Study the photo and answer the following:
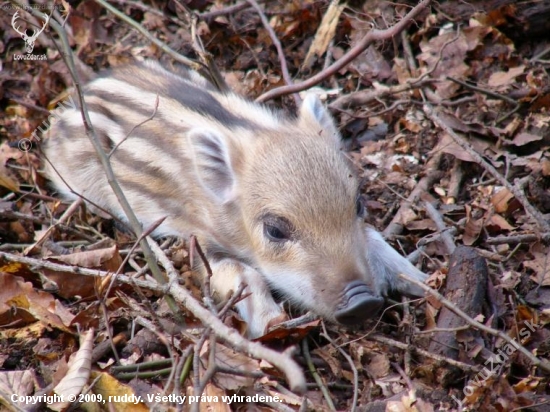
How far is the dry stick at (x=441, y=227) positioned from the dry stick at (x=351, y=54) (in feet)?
3.60

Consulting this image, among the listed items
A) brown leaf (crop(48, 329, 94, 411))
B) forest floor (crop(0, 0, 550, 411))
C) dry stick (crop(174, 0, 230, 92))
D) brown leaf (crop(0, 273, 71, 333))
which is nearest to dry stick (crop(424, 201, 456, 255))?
forest floor (crop(0, 0, 550, 411))

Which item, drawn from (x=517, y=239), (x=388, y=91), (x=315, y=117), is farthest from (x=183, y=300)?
(x=388, y=91)

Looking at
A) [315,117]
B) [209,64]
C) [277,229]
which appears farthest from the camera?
[209,64]

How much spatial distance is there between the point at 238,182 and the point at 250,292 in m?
0.73

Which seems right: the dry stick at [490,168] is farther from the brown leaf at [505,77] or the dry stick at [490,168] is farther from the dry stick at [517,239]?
the brown leaf at [505,77]

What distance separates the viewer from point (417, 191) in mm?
4387

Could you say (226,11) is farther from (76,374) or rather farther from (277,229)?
(76,374)

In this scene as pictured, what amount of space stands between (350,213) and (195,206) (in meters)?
1.23

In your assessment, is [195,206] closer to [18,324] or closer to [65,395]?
[18,324]

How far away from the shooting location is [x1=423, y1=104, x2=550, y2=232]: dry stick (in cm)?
368

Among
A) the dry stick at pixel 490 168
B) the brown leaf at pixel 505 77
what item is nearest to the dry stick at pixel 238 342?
the dry stick at pixel 490 168

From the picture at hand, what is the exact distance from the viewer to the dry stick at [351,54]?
3955 millimetres

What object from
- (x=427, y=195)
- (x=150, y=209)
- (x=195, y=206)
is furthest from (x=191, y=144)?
(x=427, y=195)

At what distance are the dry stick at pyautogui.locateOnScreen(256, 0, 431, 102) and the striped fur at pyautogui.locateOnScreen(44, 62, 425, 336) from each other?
0.31 meters
